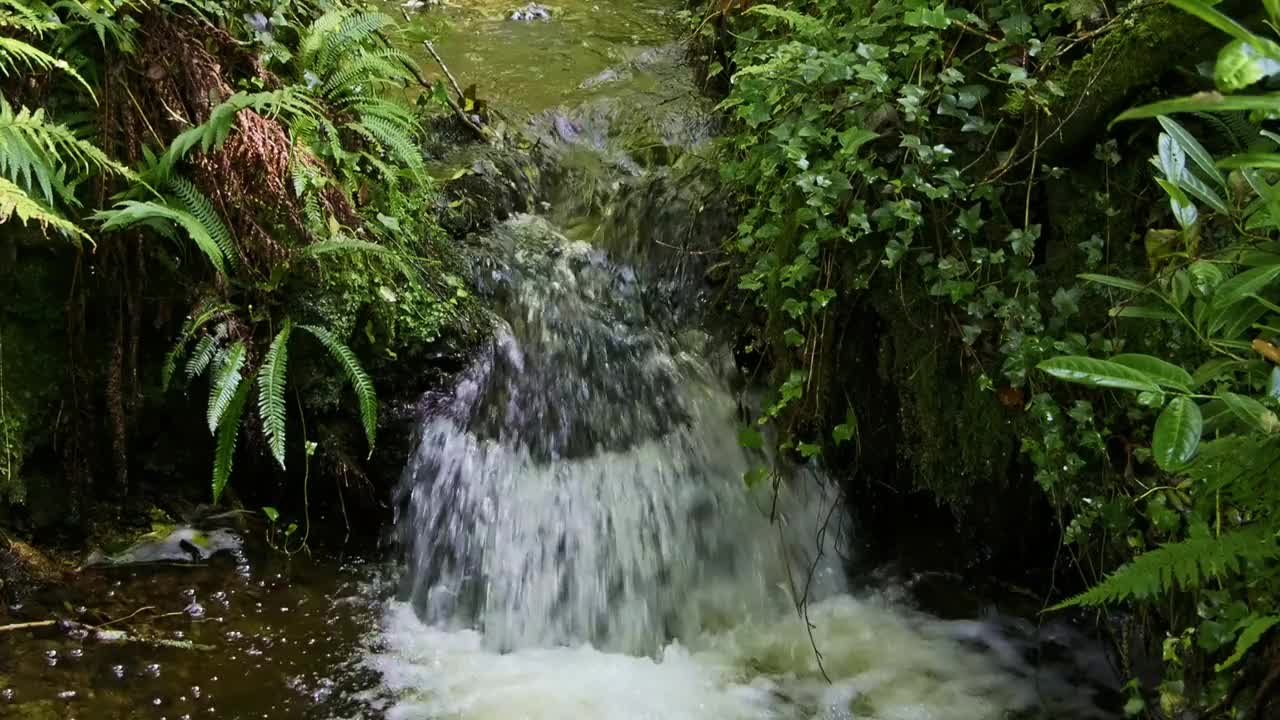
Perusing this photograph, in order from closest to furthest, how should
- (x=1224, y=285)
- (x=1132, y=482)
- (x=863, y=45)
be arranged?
(x=1224, y=285) → (x=1132, y=482) → (x=863, y=45)

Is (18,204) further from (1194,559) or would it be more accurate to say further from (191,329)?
(1194,559)

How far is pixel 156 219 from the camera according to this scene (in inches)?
125

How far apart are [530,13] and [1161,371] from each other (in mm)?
7172

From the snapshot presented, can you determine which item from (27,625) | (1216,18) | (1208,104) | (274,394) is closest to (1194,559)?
(1208,104)

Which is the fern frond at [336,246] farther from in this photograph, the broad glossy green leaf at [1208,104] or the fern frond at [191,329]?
the broad glossy green leaf at [1208,104]

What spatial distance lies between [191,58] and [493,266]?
1697 millimetres

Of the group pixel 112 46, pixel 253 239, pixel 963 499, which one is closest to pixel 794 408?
pixel 963 499

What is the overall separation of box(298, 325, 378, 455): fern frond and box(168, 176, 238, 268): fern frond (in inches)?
17.1

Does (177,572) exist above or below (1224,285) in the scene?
below

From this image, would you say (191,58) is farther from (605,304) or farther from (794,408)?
(794,408)

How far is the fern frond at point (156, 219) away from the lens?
3.04 meters

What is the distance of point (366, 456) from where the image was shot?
384 cm

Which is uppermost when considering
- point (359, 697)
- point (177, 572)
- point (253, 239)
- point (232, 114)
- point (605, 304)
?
point (232, 114)

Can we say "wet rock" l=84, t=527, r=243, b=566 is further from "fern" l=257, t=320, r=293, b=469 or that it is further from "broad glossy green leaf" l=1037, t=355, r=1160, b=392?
"broad glossy green leaf" l=1037, t=355, r=1160, b=392
